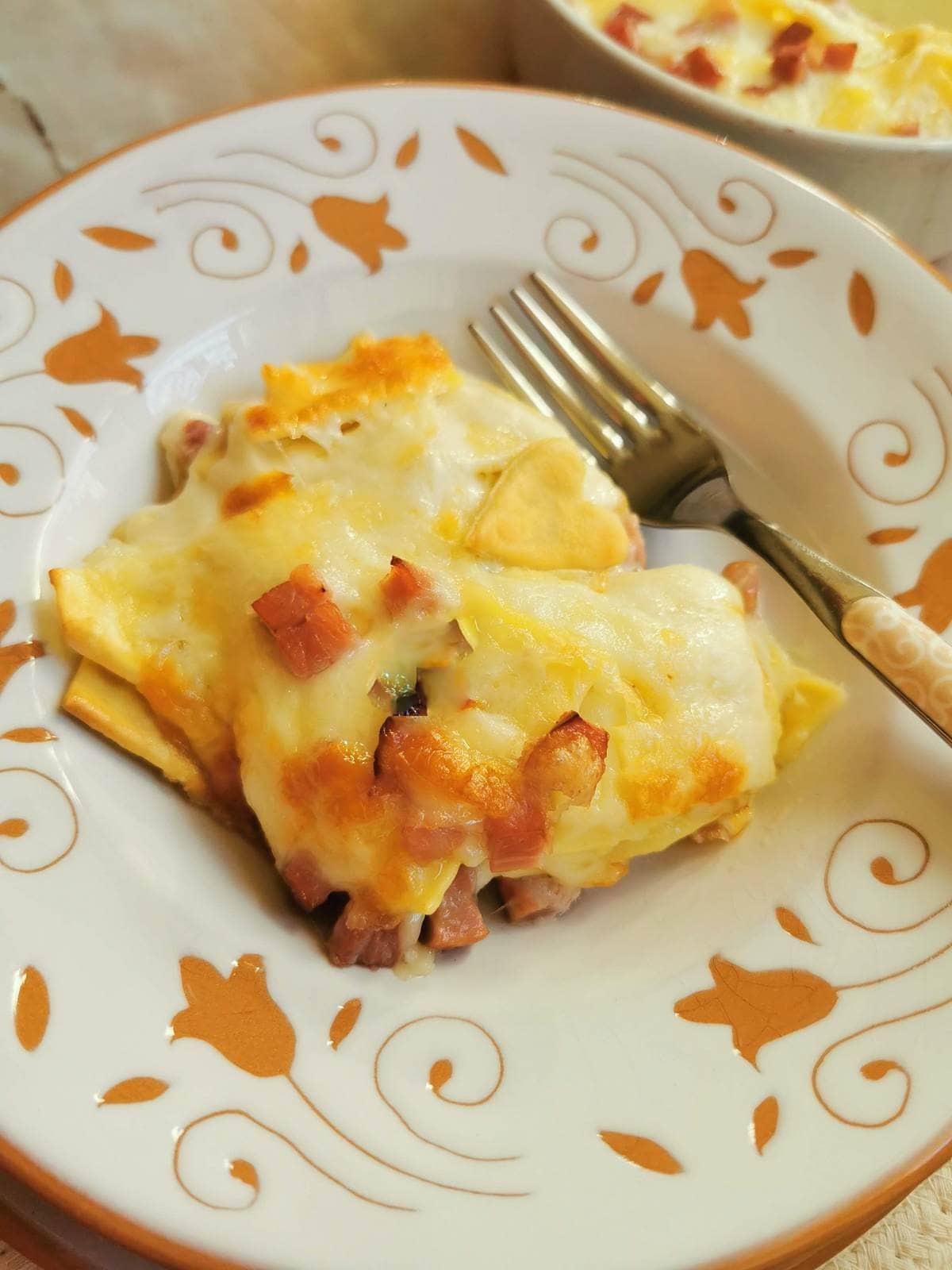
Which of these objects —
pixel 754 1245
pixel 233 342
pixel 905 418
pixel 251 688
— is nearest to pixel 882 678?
pixel 905 418

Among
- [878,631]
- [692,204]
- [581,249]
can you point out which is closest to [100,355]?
[581,249]

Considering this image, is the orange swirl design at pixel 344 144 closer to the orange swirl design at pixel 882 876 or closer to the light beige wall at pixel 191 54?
the light beige wall at pixel 191 54

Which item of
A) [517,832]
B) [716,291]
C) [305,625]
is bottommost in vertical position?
[517,832]

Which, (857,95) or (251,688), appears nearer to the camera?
(251,688)

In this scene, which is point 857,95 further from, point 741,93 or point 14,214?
point 14,214

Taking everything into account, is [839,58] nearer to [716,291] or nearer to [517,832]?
[716,291]

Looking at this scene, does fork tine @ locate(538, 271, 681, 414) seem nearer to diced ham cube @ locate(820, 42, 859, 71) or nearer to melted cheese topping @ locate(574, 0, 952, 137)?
melted cheese topping @ locate(574, 0, 952, 137)

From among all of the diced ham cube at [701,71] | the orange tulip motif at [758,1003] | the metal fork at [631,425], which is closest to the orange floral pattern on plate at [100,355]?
the metal fork at [631,425]
